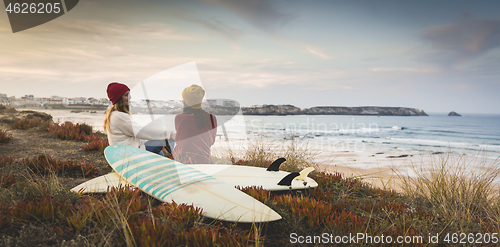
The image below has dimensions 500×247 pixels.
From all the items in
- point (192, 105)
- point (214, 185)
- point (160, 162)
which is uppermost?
point (192, 105)

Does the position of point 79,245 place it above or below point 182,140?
below

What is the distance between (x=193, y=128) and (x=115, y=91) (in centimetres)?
152

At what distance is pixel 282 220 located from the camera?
276cm

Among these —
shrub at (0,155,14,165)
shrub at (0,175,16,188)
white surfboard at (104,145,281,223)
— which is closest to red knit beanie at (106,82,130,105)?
white surfboard at (104,145,281,223)

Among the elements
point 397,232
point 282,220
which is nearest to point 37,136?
point 282,220

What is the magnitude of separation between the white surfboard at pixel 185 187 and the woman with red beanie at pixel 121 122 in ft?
1.06

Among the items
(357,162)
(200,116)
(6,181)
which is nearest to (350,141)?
(357,162)

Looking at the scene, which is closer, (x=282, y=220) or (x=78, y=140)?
(x=282, y=220)

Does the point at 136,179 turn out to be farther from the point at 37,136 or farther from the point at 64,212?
the point at 37,136

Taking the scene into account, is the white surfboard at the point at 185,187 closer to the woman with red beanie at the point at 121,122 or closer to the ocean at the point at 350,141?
the woman with red beanie at the point at 121,122

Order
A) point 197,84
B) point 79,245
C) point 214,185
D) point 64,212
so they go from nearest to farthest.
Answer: point 79,245 → point 64,212 → point 214,185 → point 197,84

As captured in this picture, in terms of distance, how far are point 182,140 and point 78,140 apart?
5.52 meters

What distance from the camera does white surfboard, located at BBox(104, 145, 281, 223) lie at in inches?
107

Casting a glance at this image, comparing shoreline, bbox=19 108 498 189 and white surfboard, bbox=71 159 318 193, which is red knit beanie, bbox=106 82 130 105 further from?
shoreline, bbox=19 108 498 189
